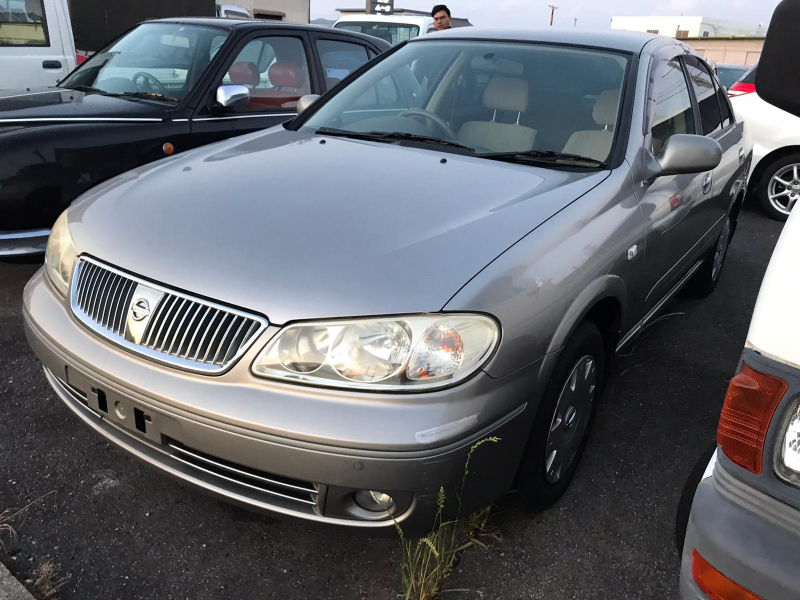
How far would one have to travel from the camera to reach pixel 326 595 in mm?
2020

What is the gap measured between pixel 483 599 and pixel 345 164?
1.59m

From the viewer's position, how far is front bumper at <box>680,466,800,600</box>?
121 cm

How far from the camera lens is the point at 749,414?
1.31 m

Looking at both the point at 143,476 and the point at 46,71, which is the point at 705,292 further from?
the point at 46,71

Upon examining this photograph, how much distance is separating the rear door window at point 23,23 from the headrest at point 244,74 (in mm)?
2479

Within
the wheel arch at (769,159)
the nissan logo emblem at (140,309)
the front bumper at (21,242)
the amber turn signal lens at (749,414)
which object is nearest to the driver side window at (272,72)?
the front bumper at (21,242)

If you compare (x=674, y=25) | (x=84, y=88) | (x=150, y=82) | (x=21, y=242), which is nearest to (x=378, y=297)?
(x=21, y=242)

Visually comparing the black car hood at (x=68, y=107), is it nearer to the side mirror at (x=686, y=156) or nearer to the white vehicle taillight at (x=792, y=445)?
the side mirror at (x=686, y=156)

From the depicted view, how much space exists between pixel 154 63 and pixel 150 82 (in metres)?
0.22

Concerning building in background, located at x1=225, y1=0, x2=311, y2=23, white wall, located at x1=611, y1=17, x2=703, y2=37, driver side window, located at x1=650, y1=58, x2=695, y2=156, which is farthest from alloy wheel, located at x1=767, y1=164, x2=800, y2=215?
white wall, located at x1=611, y1=17, x2=703, y2=37

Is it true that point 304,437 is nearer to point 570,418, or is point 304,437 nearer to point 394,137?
point 570,418

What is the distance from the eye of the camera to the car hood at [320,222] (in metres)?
1.80

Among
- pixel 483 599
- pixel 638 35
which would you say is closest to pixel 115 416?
pixel 483 599

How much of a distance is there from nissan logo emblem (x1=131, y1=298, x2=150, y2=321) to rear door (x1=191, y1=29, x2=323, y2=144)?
2529 millimetres
